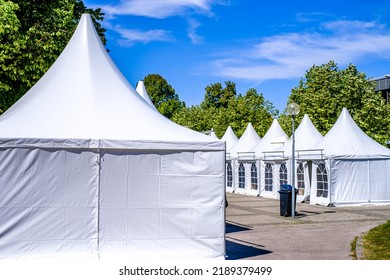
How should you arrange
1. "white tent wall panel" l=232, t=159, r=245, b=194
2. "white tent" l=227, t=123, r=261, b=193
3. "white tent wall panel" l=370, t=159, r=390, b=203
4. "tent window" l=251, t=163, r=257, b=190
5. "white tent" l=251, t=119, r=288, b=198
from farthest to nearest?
"white tent wall panel" l=232, t=159, r=245, b=194
"white tent" l=227, t=123, r=261, b=193
"tent window" l=251, t=163, r=257, b=190
"white tent" l=251, t=119, r=288, b=198
"white tent wall panel" l=370, t=159, r=390, b=203

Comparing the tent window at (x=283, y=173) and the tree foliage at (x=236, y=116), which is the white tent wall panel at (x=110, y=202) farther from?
the tree foliage at (x=236, y=116)

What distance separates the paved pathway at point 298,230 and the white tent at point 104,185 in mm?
1528

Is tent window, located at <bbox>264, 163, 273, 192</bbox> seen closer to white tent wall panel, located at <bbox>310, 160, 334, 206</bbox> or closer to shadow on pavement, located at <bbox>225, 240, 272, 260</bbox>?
white tent wall panel, located at <bbox>310, 160, 334, 206</bbox>

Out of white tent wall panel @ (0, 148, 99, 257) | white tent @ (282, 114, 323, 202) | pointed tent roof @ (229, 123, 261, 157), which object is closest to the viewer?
white tent wall panel @ (0, 148, 99, 257)

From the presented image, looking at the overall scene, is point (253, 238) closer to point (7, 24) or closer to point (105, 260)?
point (105, 260)

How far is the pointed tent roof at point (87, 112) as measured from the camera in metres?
10.5

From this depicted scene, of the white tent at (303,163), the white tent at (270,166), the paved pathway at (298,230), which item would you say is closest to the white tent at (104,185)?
the paved pathway at (298,230)

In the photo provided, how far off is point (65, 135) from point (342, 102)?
4336cm

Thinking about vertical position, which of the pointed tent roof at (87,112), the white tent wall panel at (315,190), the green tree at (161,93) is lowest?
the white tent wall panel at (315,190)

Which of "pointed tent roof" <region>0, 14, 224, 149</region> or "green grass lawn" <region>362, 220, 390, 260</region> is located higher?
"pointed tent roof" <region>0, 14, 224, 149</region>

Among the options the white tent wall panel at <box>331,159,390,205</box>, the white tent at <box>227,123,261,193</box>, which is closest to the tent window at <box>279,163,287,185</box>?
the white tent at <box>227,123,261,193</box>

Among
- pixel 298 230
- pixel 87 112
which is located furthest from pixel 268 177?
pixel 87 112

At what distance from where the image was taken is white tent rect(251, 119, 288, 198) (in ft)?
103

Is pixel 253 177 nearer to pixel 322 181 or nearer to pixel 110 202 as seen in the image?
pixel 322 181
